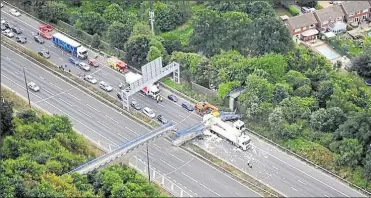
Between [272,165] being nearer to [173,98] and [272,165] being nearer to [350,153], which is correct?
[350,153]

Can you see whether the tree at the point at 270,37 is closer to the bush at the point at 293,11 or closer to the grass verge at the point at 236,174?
the grass verge at the point at 236,174

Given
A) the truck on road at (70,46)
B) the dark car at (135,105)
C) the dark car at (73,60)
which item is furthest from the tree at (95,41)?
the dark car at (135,105)

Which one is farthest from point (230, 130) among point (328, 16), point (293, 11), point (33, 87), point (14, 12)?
point (14, 12)

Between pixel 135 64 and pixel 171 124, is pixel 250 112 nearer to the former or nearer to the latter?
pixel 171 124

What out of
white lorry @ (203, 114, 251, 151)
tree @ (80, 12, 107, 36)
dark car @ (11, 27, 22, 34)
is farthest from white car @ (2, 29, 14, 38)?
white lorry @ (203, 114, 251, 151)

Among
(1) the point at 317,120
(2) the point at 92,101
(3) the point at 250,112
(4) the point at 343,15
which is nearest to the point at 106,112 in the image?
(2) the point at 92,101

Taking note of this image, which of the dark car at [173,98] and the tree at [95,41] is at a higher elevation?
the tree at [95,41]
